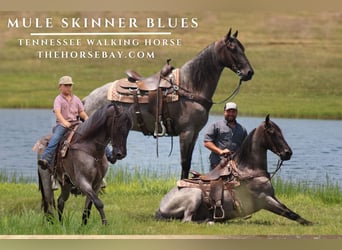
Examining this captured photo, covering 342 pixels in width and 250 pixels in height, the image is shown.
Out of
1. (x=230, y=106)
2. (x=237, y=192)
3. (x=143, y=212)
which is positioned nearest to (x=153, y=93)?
(x=230, y=106)

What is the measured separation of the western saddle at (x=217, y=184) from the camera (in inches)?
353

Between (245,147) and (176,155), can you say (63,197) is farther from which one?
(245,147)

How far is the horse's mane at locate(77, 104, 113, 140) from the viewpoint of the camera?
8.30m

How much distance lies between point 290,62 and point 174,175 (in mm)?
1863

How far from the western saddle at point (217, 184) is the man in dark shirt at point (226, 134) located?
179 mm

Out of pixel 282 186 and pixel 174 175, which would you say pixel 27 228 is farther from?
pixel 282 186

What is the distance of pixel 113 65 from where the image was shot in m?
9.69

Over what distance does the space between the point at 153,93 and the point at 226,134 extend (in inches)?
36.4

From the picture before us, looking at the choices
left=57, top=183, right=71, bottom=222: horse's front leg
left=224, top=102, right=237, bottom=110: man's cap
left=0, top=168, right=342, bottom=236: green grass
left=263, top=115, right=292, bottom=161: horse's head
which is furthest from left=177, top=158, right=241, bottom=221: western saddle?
left=57, top=183, right=71, bottom=222: horse's front leg

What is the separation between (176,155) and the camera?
9.59 m

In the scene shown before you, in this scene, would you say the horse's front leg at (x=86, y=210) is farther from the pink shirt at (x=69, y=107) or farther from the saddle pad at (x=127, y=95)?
the saddle pad at (x=127, y=95)

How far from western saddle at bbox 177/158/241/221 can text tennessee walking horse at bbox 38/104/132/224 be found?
1106 mm
